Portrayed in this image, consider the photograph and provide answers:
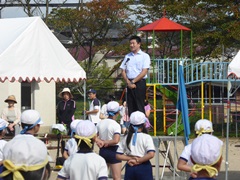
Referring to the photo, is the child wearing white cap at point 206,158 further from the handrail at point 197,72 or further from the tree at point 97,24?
the tree at point 97,24

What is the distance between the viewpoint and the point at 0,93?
21.8 m

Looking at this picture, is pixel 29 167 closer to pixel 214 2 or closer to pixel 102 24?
pixel 214 2

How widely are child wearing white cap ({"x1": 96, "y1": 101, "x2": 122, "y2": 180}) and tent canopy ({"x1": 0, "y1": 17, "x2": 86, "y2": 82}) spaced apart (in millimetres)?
2343

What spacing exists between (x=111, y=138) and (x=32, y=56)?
289cm

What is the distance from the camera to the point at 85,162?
5.87 meters

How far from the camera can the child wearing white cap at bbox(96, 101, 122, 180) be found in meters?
9.71

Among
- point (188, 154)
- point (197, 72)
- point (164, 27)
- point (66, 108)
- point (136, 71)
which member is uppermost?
point (164, 27)

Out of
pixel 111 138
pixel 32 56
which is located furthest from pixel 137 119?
pixel 32 56

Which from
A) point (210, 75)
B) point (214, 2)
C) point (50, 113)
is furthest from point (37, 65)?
point (214, 2)

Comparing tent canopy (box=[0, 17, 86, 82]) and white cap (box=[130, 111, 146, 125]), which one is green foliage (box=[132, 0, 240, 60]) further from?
white cap (box=[130, 111, 146, 125])

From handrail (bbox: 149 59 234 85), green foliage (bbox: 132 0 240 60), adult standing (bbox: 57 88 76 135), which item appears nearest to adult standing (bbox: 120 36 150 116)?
adult standing (bbox: 57 88 76 135)

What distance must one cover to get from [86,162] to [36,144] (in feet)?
6.50

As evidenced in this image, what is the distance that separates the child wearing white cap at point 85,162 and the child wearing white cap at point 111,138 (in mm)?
3564

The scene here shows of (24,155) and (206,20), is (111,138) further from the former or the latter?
(206,20)
